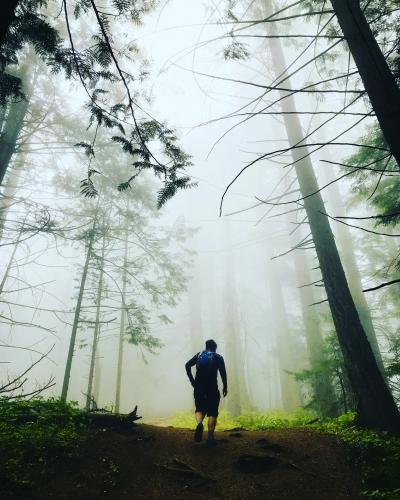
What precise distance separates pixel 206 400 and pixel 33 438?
2.82 meters

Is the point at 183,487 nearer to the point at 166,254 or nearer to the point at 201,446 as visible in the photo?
the point at 201,446

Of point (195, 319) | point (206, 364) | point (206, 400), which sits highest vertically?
point (195, 319)

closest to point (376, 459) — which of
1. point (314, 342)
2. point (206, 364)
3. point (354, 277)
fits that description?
point (206, 364)

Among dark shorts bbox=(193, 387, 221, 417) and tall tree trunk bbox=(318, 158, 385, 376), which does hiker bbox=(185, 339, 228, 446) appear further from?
Result: tall tree trunk bbox=(318, 158, 385, 376)

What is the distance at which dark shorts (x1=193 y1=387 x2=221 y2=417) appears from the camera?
5.59 metres

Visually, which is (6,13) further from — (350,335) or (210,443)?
(350,335)

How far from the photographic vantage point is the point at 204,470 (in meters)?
4.38

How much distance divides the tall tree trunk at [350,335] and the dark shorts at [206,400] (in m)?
2.54

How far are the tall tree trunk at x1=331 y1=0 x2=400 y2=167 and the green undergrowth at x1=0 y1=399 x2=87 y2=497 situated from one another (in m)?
4.99

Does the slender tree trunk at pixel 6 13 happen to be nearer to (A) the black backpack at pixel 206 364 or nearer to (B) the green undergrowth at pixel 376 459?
(B) the green undergrowth at pixel 376 459

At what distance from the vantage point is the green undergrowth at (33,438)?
11.9 ft

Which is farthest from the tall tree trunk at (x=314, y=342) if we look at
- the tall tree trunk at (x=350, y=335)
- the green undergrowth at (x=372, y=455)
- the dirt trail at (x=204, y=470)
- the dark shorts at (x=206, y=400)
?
the dirt trail at (x=204, y=470)

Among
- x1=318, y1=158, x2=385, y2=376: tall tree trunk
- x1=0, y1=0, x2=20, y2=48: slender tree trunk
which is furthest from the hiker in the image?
x1=318, y1=158, x2=385, y2=376: tall tree trunk

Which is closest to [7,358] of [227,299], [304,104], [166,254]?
[227,299]
